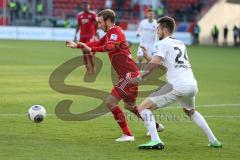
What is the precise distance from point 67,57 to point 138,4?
25.6 m

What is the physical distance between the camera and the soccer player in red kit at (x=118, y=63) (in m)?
11.6

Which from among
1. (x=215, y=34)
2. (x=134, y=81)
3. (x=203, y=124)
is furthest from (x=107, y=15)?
(x=215, y=34)

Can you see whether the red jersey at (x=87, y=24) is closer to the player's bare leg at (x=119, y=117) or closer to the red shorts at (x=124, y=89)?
the red shorts at (x=124, y=89)

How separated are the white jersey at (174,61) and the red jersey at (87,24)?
1557 centimetres

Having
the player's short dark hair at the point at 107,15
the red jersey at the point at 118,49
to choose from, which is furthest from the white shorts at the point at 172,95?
the player's short dark hair at the point at 107,15

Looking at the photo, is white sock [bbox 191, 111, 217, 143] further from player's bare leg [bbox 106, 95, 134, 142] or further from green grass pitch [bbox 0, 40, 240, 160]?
player's bare leg [bbox 106, 95, 134, 142]

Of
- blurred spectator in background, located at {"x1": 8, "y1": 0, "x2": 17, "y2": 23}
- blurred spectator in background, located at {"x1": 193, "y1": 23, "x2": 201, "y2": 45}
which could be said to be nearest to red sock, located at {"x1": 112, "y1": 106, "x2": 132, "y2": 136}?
blurred spectator in background, located at {"x1": 8, "y1": 0, "x2": 17, "y2": 23}

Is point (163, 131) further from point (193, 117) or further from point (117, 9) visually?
point (117, 9)

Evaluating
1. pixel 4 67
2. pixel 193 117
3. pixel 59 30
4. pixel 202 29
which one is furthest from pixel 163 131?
pixel 202 29

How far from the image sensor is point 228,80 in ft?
80.8

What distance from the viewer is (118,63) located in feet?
39.0

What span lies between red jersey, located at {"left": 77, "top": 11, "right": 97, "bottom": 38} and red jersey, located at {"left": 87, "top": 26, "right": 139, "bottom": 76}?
14266 mm

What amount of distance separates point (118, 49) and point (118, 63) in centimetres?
27

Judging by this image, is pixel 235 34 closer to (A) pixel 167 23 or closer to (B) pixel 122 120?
(B) pixel 122 120
